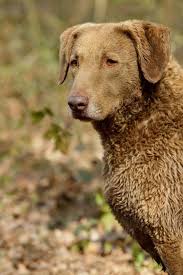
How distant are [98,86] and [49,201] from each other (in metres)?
4.63

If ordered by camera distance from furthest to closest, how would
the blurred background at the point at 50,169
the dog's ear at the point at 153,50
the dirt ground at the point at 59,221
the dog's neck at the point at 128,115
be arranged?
the blurred background at the point at 50,169 → the dirt ground at the point at 59,221 → the dog's neck at the point at 128,115 → the dog's ear at the point at 153,50

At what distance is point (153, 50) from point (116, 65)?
30 centimetres

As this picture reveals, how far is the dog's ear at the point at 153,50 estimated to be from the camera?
5008 mm

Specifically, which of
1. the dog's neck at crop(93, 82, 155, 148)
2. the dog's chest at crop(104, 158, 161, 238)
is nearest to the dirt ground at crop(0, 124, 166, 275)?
the dog's chest at crop(104, 158, 161, 238)

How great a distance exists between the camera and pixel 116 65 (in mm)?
5078

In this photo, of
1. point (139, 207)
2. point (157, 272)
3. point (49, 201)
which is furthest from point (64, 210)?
point (139, 207)

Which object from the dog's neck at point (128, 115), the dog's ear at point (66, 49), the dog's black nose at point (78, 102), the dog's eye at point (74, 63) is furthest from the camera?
the dog's ear at point (66, 49)

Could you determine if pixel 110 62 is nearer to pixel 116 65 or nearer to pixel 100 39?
pixel 116 65

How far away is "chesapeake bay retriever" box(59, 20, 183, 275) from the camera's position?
492 cm

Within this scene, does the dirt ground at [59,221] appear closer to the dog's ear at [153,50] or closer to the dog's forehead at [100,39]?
the dog's ear at [153,50]

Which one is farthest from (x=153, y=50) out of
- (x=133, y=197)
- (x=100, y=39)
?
(x=133, y=197)

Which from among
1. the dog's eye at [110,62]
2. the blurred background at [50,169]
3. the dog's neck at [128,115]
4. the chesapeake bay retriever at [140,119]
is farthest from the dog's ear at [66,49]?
the blurred background at [50,169]

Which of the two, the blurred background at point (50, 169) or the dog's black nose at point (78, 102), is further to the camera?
the blurred background at point (50, 169)

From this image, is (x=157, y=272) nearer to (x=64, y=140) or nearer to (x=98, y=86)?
(x=64, y=140)
